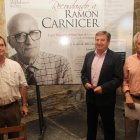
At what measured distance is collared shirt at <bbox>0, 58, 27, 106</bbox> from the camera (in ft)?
4.68

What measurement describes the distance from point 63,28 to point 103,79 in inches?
34.5

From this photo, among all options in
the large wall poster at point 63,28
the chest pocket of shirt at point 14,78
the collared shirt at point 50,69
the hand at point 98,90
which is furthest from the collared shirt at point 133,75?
the chest pocket of shirt at point 14,78

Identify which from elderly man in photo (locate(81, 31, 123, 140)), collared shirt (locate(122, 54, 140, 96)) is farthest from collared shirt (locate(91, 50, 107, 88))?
collared shirt (locate(122, 54, 140, 96))

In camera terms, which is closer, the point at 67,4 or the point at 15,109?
the point at 15,109

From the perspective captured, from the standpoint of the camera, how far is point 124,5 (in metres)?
1.94

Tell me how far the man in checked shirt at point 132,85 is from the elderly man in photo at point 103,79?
0.27 ft

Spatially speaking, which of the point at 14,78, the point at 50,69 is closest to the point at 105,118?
the point at 50,69

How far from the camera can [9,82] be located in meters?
1.45

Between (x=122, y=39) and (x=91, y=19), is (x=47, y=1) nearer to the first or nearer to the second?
(x=91, y=19)

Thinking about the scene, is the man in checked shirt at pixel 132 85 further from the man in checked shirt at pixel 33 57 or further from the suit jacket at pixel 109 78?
the man in checked shirt at pixel 33 57

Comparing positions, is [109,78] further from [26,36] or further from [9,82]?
[26,36]

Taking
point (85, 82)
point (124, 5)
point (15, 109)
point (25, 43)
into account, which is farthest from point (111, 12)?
point (15, 109)

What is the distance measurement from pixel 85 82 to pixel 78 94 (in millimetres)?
1785

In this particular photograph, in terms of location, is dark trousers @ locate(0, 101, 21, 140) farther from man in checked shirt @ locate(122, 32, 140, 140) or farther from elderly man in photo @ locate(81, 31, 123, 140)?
man in checked shirt @ locate(122, 32, 140, 140)
